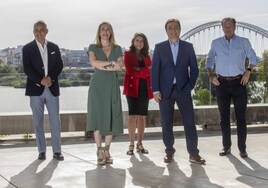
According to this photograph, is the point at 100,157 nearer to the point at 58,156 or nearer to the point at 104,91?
the point at 58,156

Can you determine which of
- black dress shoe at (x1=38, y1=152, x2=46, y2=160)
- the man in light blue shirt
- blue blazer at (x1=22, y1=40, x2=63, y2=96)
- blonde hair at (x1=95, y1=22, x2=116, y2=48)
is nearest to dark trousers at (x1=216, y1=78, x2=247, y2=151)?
the man in light blue shirt

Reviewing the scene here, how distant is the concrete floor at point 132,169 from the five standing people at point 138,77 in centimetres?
63

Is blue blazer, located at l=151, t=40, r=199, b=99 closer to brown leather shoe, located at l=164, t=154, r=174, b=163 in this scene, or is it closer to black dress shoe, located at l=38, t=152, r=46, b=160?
brown leather shoe, located at l=164, t=154, r=174, b=163

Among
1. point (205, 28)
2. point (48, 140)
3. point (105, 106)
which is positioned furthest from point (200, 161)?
point (205, 28)

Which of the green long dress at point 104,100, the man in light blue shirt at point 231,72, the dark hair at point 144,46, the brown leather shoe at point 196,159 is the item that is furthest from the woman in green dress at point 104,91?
the man in light blue shirt at point 231,72

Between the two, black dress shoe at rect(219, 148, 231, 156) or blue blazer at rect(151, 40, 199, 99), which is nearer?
blue blazer at rect(151, 40, 199, 99)

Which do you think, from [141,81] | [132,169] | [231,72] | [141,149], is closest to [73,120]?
[141,149]

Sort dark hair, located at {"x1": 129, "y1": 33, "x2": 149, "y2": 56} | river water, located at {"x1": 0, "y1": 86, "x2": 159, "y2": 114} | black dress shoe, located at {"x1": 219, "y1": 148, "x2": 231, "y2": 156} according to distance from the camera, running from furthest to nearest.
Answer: river water, located at {"x1": 0, "y1": 86, "x2": 159, "y2": 114}
dark hair, located at {"x1": 129, "y1": 33, "x2": 149, "y2": 56}
black dress shoe, located at {"x1": 219, "y1": 148, "x2": 231, "y2": 156}

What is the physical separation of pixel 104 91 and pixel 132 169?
1071 millimetres

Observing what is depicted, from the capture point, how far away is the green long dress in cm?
643

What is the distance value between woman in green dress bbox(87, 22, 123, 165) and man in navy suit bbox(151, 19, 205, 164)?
0.51 m

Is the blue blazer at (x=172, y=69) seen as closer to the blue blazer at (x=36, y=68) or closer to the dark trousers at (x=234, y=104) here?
the dark trousers at (x=234, y=104)

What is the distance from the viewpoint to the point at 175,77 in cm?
632

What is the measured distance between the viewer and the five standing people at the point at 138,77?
715cm
